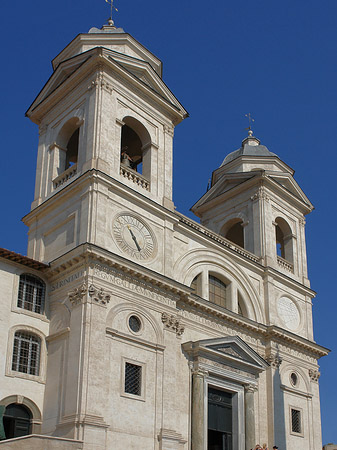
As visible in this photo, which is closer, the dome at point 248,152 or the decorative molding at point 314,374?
the decorative molding at point 314,374

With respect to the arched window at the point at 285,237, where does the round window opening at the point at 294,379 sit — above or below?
below

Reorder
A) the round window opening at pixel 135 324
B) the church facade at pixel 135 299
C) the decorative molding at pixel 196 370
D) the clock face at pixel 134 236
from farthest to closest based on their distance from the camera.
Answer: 1. the decorative molding at pixel 196 370
2. the clock face at pixel 134 236
3. the round window opening at pixel 135 324
4. the church facade at pixel 135 299

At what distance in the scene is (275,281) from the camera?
32062mm

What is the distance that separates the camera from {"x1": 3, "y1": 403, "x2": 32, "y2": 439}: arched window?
21297 millimetres

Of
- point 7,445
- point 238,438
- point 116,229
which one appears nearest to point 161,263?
point 116,229

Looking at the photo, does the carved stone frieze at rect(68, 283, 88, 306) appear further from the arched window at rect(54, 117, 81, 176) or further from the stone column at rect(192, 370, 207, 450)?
the arched window at rect(54, 117, 81, 176)

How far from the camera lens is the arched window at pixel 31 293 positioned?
2333cm

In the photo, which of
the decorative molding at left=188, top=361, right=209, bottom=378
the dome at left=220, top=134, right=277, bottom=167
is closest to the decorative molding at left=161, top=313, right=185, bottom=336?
the decorative molding at left=188, top=361, right=209, bottom=378

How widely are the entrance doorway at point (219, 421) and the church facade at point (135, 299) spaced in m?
0.07

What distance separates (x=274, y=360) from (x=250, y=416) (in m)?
3.48

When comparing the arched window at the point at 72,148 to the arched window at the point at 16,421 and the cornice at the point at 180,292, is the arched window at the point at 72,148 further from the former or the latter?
the arched window at the point at 16,421

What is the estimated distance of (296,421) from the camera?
1172 inches

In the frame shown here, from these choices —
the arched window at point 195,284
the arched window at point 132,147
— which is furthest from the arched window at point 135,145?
the arched window at point 195,284

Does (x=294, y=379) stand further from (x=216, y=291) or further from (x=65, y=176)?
(x=65, y=176)
